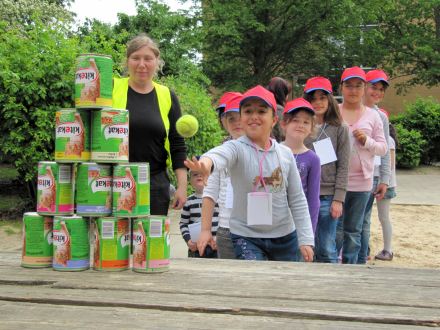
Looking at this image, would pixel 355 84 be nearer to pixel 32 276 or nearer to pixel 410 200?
pixel 32 276

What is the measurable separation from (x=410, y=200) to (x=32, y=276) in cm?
907

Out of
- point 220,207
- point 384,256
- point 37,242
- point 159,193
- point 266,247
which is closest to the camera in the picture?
point 37,242

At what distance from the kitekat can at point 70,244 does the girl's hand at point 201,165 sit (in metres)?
0.56

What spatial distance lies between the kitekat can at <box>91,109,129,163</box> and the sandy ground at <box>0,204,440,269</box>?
3.12m

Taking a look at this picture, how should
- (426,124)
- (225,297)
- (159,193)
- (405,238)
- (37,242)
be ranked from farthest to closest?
(426,124)
(405,238)
(159,193)
(37,242)
(225,297)

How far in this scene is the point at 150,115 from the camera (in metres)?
3.18

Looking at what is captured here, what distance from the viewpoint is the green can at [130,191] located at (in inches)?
89.0

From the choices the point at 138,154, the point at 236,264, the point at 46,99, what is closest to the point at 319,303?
the point at 236,264

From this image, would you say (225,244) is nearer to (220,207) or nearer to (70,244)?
(220,207)

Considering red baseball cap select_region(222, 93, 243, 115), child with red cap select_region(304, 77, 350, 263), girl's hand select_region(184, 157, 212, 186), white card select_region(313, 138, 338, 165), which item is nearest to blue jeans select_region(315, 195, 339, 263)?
child with red cap select_region(304, 77, 350, 263)

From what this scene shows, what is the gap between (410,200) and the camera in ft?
32.9

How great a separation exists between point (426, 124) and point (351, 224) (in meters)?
13.2

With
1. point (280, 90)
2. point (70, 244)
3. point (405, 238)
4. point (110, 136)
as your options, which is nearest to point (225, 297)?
point (70, 244)

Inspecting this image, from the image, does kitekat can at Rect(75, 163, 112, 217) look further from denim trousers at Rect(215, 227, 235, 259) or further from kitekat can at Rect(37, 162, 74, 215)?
denim trousers at Rect(215, 227, 235, 259)
